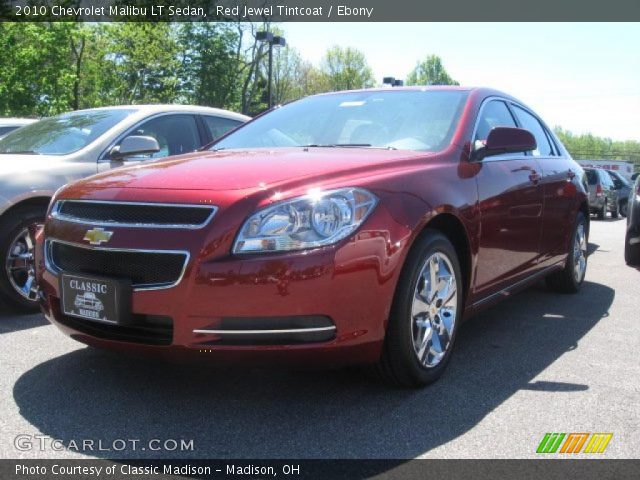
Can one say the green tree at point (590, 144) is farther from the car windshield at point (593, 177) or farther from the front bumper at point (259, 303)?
the front bumper at point (259, 303)

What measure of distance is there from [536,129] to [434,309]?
268 centimetres

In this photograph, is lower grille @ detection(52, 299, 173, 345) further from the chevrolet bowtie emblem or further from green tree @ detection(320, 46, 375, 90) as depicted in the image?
green tree @ detection(320, 46, 375, 90)

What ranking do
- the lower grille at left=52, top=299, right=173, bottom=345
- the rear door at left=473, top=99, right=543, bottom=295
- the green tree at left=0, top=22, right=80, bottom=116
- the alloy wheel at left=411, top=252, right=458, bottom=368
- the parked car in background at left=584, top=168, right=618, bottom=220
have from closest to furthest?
the lower grille at left=52, top=299, right=173, bottom=345 < the alloy wheel at left=411, top=252, right=458, bottom=368 < the rear door at left=473, top=99, right=543, bottom=295 < the parked car in background at left=584, top=168, right=618, bottom=220 < the green tree at left=0, top=22, right=80, bottom=116

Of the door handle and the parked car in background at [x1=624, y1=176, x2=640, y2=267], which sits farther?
the parked car in background at [x1=624, y1=176, x2=640, y2=267]

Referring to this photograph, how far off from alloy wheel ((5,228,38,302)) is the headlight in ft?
8.56

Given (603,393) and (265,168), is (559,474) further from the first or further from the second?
(265,168)

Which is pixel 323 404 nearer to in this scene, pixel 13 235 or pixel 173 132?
pixel 13 235

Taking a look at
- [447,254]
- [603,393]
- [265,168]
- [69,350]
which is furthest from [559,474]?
[69,350]

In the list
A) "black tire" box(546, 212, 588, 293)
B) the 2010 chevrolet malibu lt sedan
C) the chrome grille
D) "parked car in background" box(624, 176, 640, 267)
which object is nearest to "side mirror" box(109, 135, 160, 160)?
the 2010 chevrolet malibu lt sedan

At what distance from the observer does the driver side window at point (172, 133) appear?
223 inches

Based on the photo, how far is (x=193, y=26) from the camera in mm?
36500

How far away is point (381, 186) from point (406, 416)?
3.43 feet

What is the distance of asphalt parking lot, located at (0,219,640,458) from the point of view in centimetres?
265

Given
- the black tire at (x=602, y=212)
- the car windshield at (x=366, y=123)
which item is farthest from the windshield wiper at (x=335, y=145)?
the black tire at (x=602, y=212)
